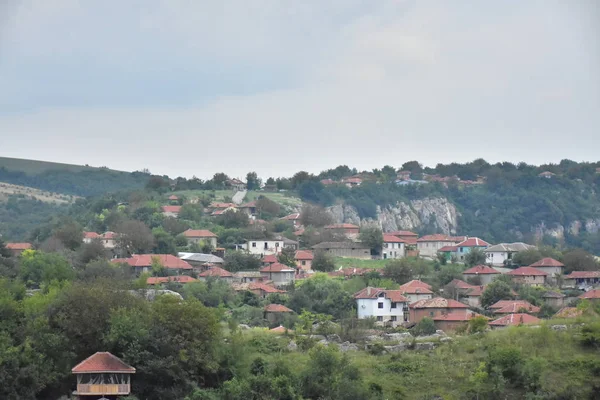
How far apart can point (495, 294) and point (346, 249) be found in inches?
717

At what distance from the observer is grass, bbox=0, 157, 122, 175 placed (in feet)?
529

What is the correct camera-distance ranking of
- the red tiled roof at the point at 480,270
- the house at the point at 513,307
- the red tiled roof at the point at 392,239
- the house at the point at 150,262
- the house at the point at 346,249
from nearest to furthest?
1. the house at the point at 513,307
2. the house at the point at 150,262
3. the red tiled roof at the point at 480,270
4. the house at the point at 346,249
5. the red tiled roof at the point at 392,239

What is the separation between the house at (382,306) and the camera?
5138 cm

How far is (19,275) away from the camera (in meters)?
54.4

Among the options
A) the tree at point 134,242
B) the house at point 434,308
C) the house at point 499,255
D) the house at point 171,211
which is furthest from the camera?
the house at point 171,211

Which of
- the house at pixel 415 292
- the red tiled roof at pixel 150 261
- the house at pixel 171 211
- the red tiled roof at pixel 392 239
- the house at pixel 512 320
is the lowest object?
the house at pixel 512 320

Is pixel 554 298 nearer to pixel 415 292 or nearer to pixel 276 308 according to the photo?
pixel 415 292

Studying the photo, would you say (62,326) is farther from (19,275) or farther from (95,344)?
(19,275)

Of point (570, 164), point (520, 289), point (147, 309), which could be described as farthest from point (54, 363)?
point (570, 164)

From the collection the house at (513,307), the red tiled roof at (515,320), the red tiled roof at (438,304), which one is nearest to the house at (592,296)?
the house at (513,307)

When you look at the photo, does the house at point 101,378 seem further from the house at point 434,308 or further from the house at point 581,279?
the house at point 581,279

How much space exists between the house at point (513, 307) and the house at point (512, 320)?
2.79 metres

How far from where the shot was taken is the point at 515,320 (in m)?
45.4

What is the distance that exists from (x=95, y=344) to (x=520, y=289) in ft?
91.3
